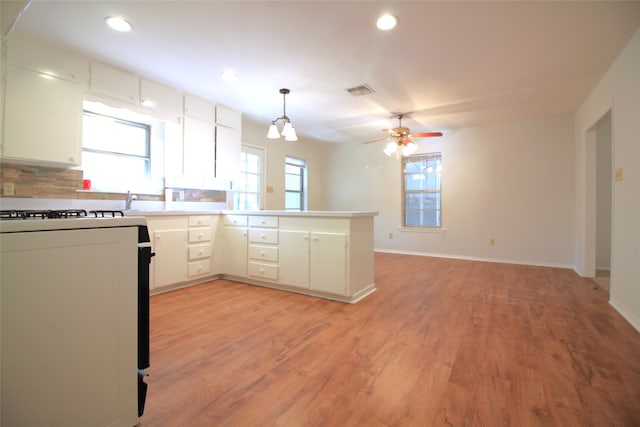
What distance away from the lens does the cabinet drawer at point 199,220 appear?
346 cm

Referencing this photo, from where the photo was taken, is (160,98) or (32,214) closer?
(32,214)

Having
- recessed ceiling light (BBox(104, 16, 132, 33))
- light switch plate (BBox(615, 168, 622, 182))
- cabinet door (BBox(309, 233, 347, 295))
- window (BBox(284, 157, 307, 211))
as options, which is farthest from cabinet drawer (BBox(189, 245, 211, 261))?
light switch plate (BBox(615, 168, 622, 182))

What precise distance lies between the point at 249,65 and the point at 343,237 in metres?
2.03

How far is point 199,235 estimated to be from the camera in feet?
11.6

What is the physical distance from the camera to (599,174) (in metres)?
4.51

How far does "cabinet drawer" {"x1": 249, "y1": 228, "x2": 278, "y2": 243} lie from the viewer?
130 inches

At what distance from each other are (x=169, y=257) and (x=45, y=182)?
1.31m

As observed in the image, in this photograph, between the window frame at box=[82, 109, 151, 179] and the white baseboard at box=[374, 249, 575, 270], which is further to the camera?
the white baseboard at box=[374, 249, 575, 270]

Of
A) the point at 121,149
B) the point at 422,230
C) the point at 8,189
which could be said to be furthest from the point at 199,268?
the point at 422,230

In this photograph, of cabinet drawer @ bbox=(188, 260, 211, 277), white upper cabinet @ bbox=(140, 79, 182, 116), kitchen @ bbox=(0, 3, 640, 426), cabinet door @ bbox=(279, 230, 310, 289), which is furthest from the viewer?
cabinet drawer @ bbox=(188, 260, 211, 277)

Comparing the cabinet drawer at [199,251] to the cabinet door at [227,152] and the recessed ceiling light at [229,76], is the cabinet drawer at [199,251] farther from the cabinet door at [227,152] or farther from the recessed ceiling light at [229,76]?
the recessed ceiling light at [229,76]

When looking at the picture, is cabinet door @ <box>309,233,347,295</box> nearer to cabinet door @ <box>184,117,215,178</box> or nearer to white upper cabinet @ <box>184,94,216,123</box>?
cabinet door @ <box>184,117,215,178</box>

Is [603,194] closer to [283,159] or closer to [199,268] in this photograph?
[283,159]

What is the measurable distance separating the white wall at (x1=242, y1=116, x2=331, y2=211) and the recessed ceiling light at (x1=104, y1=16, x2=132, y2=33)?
99.3 inches
